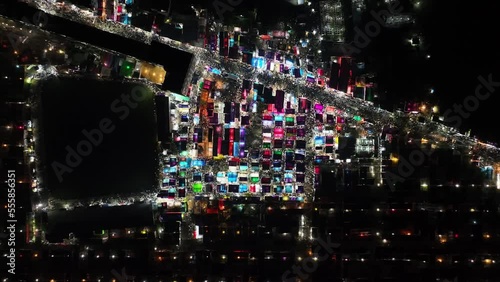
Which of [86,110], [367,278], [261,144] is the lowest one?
[367,278]

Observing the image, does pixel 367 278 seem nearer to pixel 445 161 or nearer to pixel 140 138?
pixel 445 161

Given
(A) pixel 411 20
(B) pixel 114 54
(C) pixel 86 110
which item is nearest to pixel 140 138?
(C) pixel 86 110

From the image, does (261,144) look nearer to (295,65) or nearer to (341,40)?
(295,65)

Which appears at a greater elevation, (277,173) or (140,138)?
(140,138)

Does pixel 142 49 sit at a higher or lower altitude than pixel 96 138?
higher

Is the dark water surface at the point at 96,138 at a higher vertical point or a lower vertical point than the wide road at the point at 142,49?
lower

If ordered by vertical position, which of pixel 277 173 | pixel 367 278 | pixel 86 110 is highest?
pixel 86 110

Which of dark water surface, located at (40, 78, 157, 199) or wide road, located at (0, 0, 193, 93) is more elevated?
wide road, located at (0, 0, 193, 93)

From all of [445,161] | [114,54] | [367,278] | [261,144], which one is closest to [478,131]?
[445,161]

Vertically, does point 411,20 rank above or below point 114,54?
above
